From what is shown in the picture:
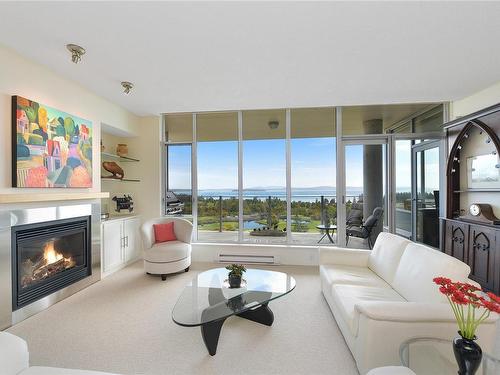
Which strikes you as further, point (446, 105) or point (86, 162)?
point (446, 105)

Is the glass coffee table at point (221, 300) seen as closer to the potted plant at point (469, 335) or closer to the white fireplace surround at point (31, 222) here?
the potted plant at point (469, 335)

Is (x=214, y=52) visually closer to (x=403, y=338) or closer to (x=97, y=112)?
(x=97, y=112)

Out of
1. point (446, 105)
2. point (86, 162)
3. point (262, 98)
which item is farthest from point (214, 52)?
point (446, 105)

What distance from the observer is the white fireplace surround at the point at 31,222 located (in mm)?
2379

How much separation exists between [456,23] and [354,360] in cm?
289

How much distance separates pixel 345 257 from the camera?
307 centimetres

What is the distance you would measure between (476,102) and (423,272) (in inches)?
126

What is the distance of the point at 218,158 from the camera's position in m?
4.83

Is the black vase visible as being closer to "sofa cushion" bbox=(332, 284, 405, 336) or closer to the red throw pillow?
"sofa cushion" bbox=(332, 284, 405, 336)

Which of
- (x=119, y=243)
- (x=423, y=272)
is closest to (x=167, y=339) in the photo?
(x=423, y=272)

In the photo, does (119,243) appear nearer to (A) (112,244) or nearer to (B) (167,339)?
(A) (112,244)

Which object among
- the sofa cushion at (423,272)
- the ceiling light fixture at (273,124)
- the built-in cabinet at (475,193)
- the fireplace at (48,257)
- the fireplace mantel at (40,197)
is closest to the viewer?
the sofa cushion at (423,272)

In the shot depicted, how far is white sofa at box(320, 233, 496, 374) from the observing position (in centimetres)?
155

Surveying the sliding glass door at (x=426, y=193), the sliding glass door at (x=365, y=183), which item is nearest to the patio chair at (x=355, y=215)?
the sliding glass door at (x=365, y=183)
